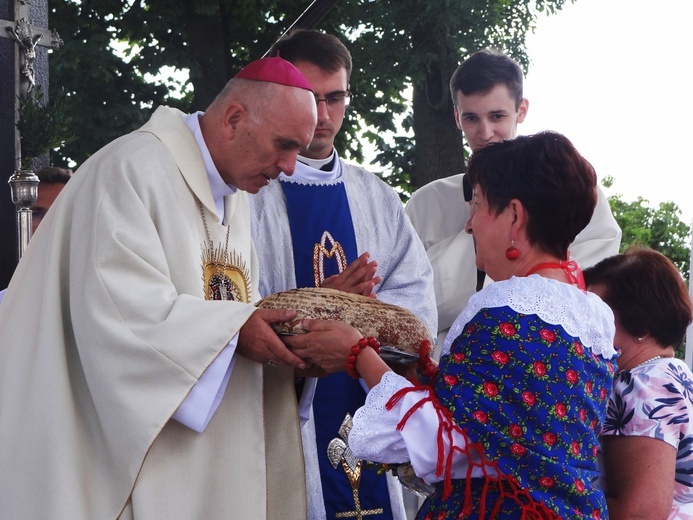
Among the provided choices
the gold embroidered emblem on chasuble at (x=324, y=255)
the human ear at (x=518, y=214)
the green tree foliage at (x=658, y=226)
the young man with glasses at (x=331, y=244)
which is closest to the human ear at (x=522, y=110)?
the young man with glasses at (x=331, y=244)

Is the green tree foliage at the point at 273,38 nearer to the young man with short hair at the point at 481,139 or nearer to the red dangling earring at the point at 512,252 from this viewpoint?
the young man with short hair at the point at 481,139

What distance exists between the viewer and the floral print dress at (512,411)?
2656mm

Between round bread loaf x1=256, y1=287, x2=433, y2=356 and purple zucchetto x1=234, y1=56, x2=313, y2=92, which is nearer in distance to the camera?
round bread loaf x1=256, y1=287, x2=433, y2=356

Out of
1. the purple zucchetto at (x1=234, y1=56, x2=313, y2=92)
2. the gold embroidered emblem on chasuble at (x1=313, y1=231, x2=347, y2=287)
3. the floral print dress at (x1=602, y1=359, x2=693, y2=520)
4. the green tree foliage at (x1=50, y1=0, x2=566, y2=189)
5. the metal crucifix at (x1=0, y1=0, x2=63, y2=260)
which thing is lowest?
the floral print dress at (x1=602, y1=359, x2=693, y2=520)

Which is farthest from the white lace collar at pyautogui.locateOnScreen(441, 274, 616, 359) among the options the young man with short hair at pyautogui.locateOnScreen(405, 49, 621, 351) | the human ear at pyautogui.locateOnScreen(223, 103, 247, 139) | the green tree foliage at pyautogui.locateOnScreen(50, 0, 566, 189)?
the green tree foliage at pyautogui.locateOnScreen(50, 0, 566, 189)

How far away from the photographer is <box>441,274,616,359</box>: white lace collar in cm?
273

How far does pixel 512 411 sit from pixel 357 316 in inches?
27.0

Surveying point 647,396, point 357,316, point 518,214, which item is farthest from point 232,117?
point 647,396

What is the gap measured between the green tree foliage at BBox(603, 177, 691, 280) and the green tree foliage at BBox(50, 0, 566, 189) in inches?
131

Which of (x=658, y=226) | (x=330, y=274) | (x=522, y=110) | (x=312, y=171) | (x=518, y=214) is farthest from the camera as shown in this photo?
(x=658, y=226)

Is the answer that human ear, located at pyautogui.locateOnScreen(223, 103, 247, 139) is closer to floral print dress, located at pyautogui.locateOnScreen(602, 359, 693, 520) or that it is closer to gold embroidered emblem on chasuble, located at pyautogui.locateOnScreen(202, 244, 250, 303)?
gold embroidered emblem on chasuble, located at pyautogui.locateOnScreen(202, 244, 250, 303)

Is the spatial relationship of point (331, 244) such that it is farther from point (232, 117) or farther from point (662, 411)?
point (662, 411)

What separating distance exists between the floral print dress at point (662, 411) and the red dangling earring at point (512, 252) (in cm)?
66

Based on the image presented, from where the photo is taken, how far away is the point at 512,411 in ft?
8.73
